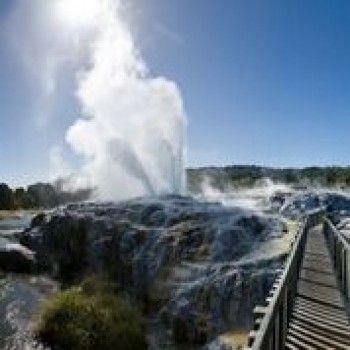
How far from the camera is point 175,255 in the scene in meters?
50.6

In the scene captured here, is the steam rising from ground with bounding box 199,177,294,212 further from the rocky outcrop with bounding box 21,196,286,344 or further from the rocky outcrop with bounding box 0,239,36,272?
the rocky outcrop with bounding box 0,239,36,272

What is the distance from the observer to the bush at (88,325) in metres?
35.8

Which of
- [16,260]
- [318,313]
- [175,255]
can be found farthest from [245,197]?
[318,313]

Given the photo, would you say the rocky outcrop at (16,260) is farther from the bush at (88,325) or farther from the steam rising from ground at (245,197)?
the bush at (88,325)

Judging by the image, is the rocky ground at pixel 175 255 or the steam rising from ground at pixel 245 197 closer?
the rocky ground at pixel 175 255

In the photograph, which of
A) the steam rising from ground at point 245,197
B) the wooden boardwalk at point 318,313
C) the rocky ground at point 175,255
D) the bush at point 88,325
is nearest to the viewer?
the wooden boardwalk at point 318,313

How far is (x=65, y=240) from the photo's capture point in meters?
65.7

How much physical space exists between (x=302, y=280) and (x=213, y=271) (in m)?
21.3

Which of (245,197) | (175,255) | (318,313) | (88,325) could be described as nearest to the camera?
(318,313)

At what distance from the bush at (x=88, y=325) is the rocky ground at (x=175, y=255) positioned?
88.2 inches

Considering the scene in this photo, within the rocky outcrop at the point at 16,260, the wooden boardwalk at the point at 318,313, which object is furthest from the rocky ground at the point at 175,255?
the wooden boardwalk at the point at 318,313

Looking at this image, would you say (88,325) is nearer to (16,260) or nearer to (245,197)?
(16,260)

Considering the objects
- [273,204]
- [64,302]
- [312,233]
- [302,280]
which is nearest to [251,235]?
[312,233]

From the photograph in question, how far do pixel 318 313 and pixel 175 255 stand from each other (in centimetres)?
3260
